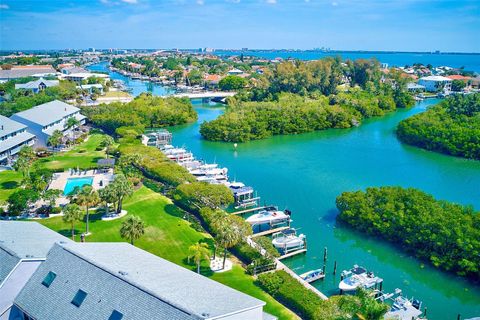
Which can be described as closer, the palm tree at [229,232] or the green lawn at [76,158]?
the palm tree at [229,232]

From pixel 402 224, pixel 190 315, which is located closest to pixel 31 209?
pixel 190 315

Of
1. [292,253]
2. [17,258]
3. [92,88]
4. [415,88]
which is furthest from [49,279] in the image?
[415,88]

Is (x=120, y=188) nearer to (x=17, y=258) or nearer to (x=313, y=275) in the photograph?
(x=17, y=258)

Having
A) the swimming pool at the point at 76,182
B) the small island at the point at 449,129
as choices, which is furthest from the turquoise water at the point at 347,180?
the swimming pool at the point at 76,182

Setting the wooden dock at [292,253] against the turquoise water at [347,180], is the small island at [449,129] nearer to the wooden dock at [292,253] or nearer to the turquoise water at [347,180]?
the turquoise water at [347,180]

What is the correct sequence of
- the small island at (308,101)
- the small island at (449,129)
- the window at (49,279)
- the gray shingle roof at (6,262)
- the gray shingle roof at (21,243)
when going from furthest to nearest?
1. the small island at (308,101)
2. the small island at (449,129)
3. the gray shingle roof at (21,243)
4. the gray shingle roof at (6,262)
5. the window at (49,279)

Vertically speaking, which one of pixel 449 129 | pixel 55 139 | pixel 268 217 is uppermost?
pixel 449 129

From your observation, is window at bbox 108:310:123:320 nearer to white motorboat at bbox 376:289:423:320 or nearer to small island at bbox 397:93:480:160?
white motorboat at bbox 376:289:423:320

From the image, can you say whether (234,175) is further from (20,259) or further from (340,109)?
(340,109)
